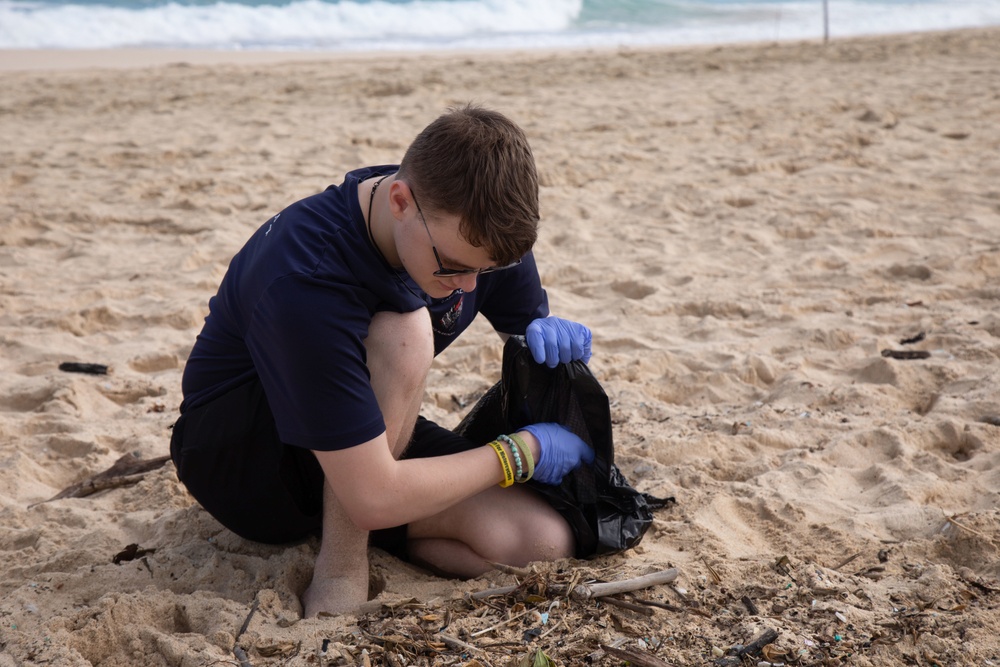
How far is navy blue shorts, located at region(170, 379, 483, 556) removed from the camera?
187cm

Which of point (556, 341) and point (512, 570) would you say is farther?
point (556, 341)

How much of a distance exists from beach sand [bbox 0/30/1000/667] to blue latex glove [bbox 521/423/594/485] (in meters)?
0.21

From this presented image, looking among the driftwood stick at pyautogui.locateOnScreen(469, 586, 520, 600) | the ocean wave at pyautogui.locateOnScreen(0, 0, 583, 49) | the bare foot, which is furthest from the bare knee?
the ocean wave at pyautogui.locateOnScreen(0, 0, 583, 49)

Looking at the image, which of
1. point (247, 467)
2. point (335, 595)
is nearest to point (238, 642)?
point (335, 595)

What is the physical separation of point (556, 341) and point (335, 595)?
2.39 feet

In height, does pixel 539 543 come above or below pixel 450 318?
below

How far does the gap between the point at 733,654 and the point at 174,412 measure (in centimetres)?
185

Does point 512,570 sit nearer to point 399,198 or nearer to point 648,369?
point 399,198

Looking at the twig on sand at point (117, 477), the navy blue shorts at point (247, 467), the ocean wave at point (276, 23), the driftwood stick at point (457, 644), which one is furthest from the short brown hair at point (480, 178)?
the ocean wave at point (276, 23)

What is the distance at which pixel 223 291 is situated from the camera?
1813 millimetres

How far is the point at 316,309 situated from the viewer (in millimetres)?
1571

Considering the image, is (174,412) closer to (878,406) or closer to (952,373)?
(878,406)

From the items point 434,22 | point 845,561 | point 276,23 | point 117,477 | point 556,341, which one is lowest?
point 845,561

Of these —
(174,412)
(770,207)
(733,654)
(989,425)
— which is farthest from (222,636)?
(770,207)
